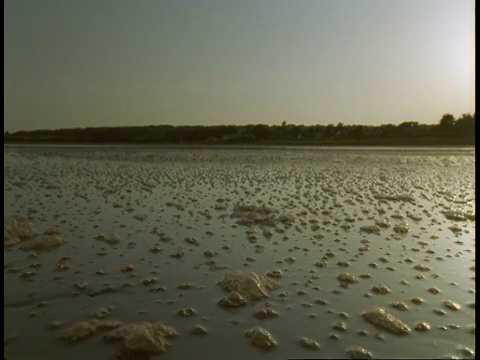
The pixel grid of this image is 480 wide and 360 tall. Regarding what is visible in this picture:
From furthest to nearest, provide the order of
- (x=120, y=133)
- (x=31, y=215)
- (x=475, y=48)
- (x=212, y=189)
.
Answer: (x=120, y=133) < (x=212, y=189) < (x=31, y=215) < (x=475, y=48)

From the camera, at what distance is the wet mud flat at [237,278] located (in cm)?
304

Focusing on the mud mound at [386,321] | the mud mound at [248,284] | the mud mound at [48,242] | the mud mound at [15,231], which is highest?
the mud mound at [15,231]

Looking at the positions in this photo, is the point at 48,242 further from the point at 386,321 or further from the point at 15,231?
the point at 386,321

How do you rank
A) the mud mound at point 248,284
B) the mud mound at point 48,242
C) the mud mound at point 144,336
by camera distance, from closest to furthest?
1. the mud mound at point 144,336
2. the mud mound at point 248,284
3. the mud mound at point 48,242

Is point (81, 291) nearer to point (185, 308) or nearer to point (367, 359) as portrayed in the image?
point (185, 308)

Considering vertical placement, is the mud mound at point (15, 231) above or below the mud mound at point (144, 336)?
above

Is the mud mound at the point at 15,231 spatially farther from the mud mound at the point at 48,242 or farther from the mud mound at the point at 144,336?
the mud mound at the point at 144,336

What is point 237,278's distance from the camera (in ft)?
13.6

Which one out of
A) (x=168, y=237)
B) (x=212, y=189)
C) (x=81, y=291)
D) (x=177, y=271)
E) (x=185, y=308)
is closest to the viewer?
(x=185, y=308)

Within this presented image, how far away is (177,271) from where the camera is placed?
14.9 ft

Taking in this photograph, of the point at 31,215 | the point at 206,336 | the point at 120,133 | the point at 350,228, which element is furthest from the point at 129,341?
the point at 120,133

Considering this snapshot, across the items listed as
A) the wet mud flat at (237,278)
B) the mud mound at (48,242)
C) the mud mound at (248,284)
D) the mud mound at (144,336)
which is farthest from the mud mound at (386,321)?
the mud mound at (48,242)

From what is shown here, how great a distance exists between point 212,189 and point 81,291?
21.8ft

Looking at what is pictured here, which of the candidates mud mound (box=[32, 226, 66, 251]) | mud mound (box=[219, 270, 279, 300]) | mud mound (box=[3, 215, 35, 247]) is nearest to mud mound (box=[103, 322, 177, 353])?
mud mound (box=[219, 270, 279, 300])
